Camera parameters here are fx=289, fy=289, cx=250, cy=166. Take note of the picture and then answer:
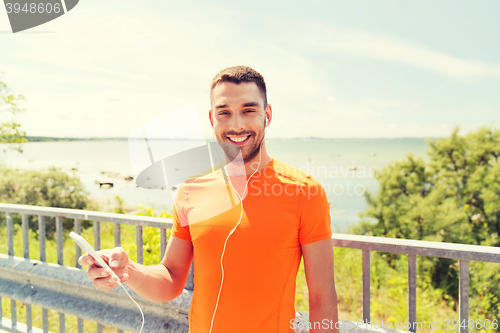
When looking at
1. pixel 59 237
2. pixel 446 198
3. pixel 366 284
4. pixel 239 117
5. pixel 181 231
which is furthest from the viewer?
pixel 446 198

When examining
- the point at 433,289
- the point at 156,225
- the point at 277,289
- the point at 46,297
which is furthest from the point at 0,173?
the point at 433,289

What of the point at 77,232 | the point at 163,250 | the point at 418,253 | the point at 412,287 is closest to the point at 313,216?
the point at 418,253

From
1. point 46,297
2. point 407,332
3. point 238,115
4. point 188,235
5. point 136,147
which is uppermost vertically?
point 238,115

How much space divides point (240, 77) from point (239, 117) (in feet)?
0.67

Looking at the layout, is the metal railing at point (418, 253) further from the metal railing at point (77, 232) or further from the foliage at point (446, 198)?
the foliage at point (446, 198)

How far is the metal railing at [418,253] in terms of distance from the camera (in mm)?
1575

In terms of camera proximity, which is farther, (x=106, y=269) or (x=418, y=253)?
(x=418, y=253)

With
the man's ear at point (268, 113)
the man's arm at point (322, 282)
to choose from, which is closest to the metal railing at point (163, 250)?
the man's arm at point (322, 282)

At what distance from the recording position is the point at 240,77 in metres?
1.46

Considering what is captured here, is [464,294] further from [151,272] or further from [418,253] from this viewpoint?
[151,272]

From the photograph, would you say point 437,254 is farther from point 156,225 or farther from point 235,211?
point 156,225

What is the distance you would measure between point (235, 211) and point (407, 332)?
1.33 m

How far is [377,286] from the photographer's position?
5922 millimetres

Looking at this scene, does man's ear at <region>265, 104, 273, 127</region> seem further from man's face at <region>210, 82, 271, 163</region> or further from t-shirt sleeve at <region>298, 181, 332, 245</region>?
t-shirt sleeve at <region>298, 181, 332, 245</region>
